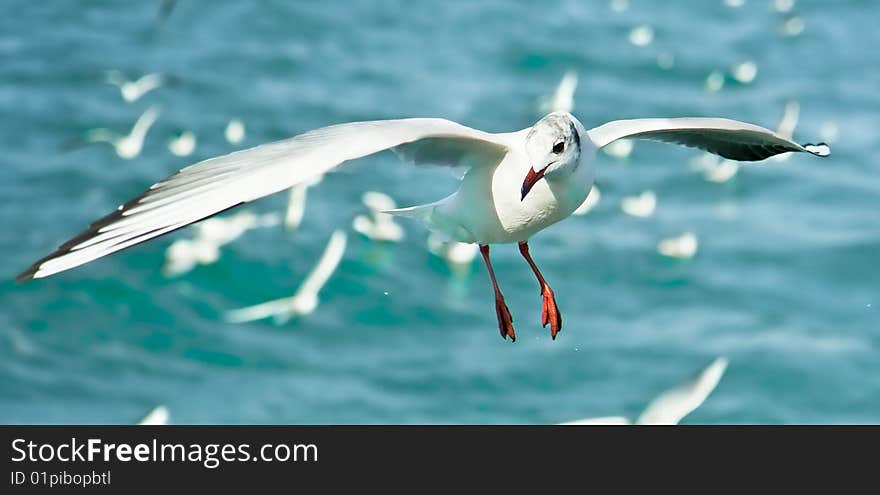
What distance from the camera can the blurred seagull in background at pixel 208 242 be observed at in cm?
1529

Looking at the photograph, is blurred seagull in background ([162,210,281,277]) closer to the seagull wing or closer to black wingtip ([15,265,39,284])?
the seagull wing

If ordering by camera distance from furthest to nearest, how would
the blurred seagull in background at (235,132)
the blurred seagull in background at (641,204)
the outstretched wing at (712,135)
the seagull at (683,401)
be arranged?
the blurred seagull in background at (641,204) < the blurred seagull in background at (235,132) < the seagull at (683,401) < the outstretched wing at (712,135)

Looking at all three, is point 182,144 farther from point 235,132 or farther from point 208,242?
point 208,242

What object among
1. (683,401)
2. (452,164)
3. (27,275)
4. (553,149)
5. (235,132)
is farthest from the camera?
(235,132)

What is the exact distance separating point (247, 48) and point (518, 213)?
16.2 meters

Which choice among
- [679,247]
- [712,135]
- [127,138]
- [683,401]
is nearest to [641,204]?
[679,247]

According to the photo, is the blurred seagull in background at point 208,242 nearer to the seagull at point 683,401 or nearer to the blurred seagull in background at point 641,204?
the blurred seagull in background at point 641,204

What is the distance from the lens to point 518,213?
13.0 ft

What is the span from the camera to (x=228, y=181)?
3518mm

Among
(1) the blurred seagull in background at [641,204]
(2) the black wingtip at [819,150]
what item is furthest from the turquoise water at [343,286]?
(2) the black wingtip at [819,150]

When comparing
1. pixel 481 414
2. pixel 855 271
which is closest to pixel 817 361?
pixel 855 271

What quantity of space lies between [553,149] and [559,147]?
0.06ft

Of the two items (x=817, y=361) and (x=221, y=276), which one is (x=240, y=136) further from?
(x=817, y=361)

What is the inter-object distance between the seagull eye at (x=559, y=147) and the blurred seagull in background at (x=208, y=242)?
11.5m
